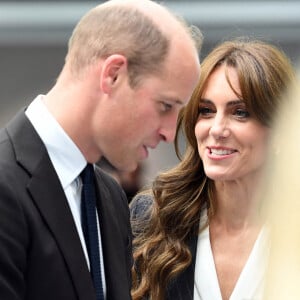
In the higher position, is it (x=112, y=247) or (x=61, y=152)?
(x=61, y=152)

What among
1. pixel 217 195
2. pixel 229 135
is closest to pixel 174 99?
pixel 229 135

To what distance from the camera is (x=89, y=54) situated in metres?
1.99

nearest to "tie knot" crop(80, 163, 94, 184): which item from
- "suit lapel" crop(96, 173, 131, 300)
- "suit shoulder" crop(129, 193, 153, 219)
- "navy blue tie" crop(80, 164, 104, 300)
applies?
"navy blue tie" crop(80, 164, 104, 300)

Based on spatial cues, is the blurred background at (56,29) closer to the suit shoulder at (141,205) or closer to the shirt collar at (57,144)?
the suit shoulder at (141,205)

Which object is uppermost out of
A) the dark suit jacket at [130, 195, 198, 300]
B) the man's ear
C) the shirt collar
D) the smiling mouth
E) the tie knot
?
the man's ear

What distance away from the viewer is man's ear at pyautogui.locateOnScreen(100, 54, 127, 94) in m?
1.94

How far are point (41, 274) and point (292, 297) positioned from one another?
0.68m

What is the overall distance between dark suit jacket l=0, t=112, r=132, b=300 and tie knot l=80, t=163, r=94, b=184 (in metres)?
0.10

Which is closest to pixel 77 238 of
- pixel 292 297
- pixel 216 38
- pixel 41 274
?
pixel 41 274

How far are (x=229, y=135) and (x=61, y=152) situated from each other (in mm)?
1174

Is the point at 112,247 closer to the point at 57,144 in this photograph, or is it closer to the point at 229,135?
the point at 57,144

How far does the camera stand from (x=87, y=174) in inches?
81.5

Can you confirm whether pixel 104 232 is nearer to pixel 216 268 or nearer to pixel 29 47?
pixel 216 268

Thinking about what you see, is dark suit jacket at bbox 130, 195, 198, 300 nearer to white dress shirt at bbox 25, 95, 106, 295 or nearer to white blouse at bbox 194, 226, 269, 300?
white blouse at bbox 194, 226, 269, 300
